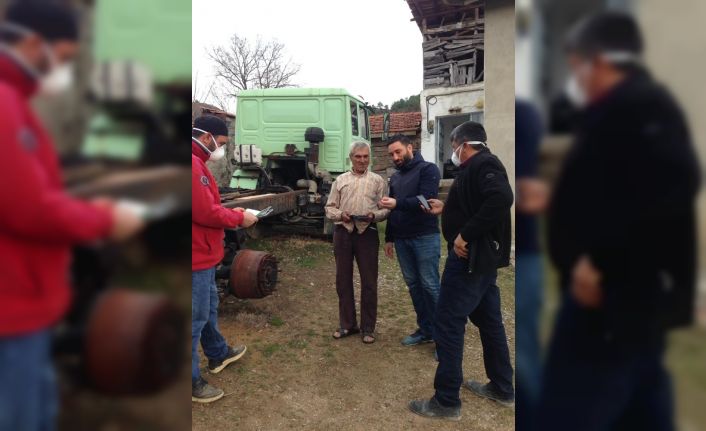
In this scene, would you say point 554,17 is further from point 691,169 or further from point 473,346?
point 473,346

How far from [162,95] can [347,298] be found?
2976mm

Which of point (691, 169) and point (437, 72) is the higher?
point (437, 72)

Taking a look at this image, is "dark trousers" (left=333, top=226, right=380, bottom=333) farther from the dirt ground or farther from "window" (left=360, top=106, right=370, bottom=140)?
"window" (left=360, top=106, right=370, bottom=140)

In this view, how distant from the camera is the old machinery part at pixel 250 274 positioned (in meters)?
3.45

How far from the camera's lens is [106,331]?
659 mm

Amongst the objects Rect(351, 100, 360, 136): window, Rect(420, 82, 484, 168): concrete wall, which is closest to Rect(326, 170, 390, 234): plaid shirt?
Rect(351, 100, 360, 136): window

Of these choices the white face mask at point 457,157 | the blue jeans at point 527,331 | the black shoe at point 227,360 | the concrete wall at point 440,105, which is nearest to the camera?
the blue jeans at point 527,331

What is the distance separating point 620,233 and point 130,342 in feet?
2.35

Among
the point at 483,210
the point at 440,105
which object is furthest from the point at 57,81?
the point at 440,105

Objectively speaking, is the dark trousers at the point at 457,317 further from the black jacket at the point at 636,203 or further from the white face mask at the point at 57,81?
the white face mask at the point at 57,81

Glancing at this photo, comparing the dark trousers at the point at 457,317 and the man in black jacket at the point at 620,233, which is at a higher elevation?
the man in black jacket at the point at 620,233

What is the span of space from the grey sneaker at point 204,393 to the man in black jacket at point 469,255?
47.2 inches

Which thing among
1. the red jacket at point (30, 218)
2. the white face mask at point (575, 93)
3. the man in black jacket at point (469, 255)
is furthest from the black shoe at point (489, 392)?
the red jacket at point (30, 218)

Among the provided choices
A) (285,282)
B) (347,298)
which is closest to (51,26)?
(347,298)
